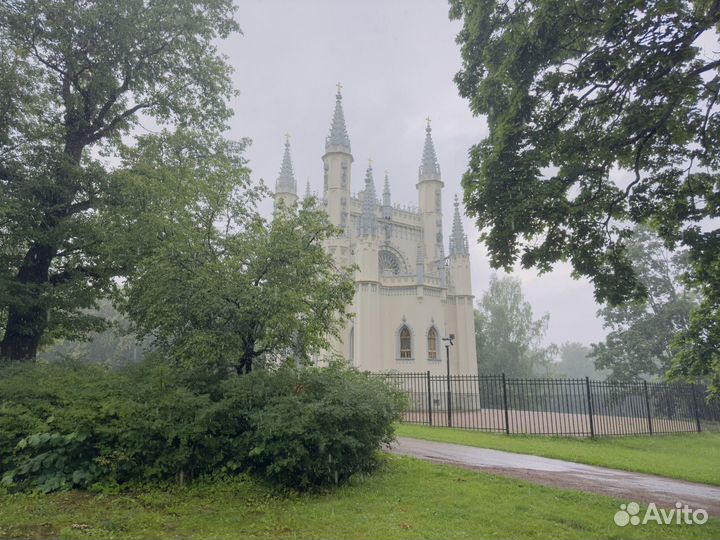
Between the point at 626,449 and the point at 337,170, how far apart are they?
90.2ft

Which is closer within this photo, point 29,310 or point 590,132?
point 590,132

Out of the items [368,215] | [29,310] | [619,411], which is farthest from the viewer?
[368,215]

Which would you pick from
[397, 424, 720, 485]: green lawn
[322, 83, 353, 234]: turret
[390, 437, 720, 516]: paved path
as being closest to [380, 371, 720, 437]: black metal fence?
[397, 424, 720, 485]: green lawn

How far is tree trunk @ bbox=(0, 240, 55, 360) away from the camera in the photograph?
464 inches

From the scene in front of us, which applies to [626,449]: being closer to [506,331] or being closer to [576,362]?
[506,331]

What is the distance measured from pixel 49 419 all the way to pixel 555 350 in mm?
56038

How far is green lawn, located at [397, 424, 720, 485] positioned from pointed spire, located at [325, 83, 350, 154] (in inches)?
994

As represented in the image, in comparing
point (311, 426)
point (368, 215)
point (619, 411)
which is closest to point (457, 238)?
point (368, 215)

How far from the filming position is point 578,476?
9.39m

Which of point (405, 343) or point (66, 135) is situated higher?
point (66, 135)

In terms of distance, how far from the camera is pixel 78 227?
12297 mm

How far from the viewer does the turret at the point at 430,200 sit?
38.2 meters

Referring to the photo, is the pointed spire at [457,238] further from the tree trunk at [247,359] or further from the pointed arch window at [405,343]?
the tree trunk at [247,359]

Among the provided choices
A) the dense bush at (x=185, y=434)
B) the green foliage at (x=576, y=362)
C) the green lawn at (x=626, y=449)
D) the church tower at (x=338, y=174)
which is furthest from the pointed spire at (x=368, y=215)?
the green foliage at (x=576, y=362)
